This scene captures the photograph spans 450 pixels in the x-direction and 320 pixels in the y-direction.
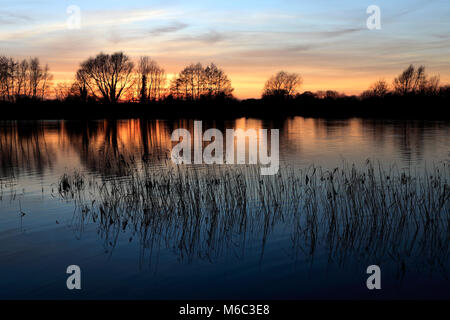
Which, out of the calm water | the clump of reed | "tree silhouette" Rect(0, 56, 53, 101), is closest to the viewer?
the calm water

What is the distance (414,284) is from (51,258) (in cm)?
708

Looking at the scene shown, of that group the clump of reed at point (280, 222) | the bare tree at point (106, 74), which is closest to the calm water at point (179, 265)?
the clump of reed at point (280, 222)

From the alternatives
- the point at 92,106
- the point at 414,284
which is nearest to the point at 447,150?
the point at 414,284

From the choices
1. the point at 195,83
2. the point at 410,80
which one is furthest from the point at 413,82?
the point at 195,83

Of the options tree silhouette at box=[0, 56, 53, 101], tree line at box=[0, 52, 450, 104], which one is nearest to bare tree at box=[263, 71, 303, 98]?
tree line at box=[0, 52, 450, 104]

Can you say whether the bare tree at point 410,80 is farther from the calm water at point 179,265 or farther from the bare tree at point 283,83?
the calm water at point 179,265

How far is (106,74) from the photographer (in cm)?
7412

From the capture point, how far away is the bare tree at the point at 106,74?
7312 centimetres

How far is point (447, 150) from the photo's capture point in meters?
23.1

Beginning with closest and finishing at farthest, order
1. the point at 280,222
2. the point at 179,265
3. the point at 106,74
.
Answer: the point at 179,265, the point at 280,222, the point at 106,74

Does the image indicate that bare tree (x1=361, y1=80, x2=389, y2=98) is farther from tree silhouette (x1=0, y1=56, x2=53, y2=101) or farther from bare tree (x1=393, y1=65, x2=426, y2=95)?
tree silhouette (x1=0, y1=56, x2=53, y2=101)

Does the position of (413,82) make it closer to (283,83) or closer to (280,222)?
(283,83)

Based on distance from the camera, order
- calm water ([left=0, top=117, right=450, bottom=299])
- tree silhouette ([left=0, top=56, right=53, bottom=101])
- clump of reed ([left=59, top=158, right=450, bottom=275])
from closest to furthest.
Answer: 1. calm water ([left=0, top=117, right=450, bottom=299])
2. clump of reed ([left=59, top=158, right=450, bottom=275])
3. tree silhouette ([left=0, top=56, right=53, bottom=101])

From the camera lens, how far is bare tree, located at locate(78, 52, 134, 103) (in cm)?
7312
